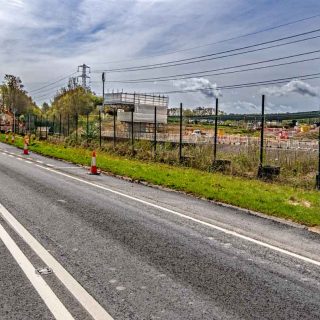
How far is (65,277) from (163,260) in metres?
1.38

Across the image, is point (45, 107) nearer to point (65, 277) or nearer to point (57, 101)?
point (57, 101)

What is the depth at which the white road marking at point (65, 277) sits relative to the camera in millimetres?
4238

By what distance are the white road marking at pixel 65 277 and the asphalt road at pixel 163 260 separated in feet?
0.18

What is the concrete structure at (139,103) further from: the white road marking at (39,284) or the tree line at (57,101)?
the white road marking at (39,284)

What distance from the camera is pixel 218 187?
44.7 ft

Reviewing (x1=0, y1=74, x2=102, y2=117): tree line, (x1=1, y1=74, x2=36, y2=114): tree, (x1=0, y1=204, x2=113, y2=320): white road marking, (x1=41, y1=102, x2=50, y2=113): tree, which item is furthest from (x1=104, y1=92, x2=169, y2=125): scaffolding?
(x1=41, y1=102, x2=50, y2=113): tree

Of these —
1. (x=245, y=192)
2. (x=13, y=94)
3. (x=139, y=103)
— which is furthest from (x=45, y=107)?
(x=245, y=192)

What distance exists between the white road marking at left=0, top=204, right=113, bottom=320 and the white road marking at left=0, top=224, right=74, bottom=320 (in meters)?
A: 0.19

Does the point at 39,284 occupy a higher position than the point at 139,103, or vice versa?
the point at 139,103

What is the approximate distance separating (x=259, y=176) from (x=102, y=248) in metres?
10.9

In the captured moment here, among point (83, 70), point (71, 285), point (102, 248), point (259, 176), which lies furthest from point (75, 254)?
point (83, 70)

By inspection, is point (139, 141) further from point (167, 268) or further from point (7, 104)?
point (7, 104)

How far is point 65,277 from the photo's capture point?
5.16 m

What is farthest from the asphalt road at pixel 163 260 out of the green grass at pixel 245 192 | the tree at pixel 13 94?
the tree at pixel 13 94
